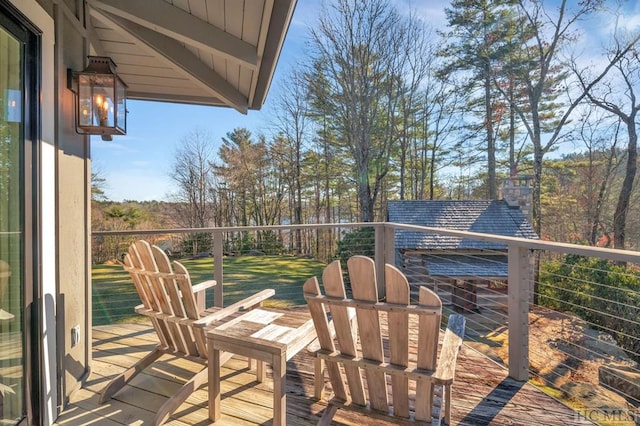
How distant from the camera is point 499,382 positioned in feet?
7.36

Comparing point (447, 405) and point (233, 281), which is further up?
point (447, 405)

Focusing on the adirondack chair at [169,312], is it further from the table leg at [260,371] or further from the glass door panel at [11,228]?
the glass door panel at [11,228]

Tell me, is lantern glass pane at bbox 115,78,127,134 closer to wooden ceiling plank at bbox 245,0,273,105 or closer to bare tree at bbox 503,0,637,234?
wooden ceiling plank at bbox 245,0,273,105

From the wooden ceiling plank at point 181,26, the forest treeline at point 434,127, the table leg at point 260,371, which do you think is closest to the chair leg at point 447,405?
the table leg at point 260,371

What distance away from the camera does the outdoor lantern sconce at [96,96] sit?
2111 mm

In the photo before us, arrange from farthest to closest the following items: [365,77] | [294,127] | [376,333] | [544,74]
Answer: [294,127], [544,74], [365,77], [376,333]

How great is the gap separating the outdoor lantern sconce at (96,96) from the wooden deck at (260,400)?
5.75 feet

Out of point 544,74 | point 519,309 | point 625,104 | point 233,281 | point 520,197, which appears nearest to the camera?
point 519,309

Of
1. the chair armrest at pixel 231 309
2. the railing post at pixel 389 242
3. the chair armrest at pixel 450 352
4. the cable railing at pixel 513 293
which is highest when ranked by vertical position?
the railing post at pixel 389 242

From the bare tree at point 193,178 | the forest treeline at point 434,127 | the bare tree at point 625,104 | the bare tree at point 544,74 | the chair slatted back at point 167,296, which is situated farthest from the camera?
the bare tree at point 193,178

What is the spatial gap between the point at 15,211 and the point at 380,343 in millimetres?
1852

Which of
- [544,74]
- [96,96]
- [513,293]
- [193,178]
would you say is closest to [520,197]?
[544,74]

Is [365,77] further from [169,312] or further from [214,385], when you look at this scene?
[214,385]

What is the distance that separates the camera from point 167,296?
1.98 meters
